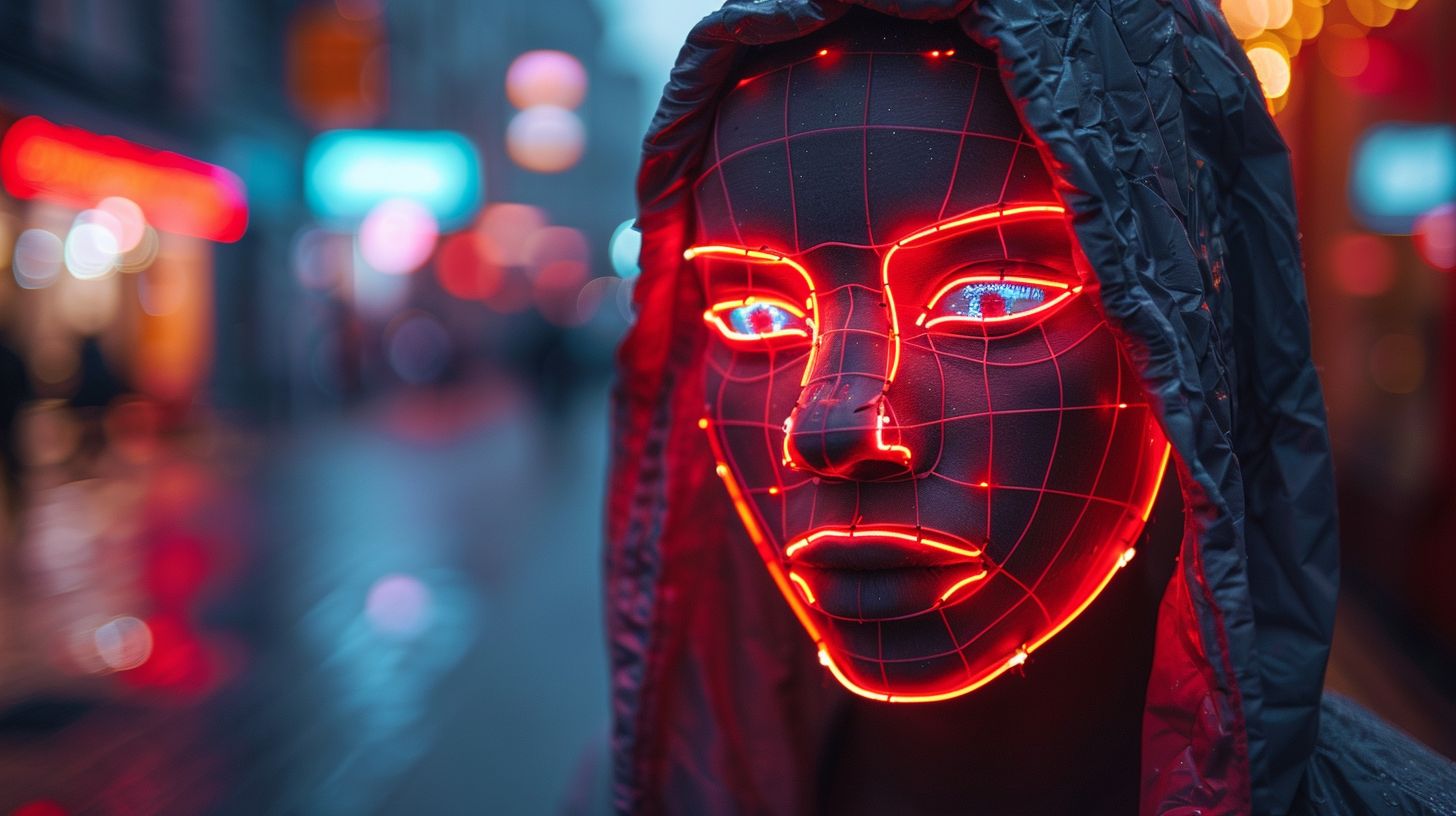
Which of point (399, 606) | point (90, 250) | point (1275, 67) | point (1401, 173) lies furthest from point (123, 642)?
point (90, 250)

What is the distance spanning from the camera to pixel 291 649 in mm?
5285

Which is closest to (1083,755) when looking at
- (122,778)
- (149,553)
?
(122,778)

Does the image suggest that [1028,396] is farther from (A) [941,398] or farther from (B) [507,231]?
(B) [507,231]

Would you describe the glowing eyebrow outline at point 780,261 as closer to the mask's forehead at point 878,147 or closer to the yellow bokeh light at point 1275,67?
the mask's forehead at point 878,147

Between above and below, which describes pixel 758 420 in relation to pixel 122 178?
below

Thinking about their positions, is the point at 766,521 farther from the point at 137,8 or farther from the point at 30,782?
the point at 137,8

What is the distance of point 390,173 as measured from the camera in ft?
63.0

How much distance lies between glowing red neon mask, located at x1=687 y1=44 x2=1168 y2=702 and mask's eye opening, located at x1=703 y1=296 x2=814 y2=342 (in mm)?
61

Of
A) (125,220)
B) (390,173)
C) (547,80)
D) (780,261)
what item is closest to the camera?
(780,261)

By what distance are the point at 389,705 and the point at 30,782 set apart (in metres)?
1.32

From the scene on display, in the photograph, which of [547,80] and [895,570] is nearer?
[895,570]

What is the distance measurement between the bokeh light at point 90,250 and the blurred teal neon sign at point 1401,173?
12.8 m

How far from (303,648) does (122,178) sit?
10196 millimetres

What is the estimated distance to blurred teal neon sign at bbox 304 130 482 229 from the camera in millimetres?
18391
